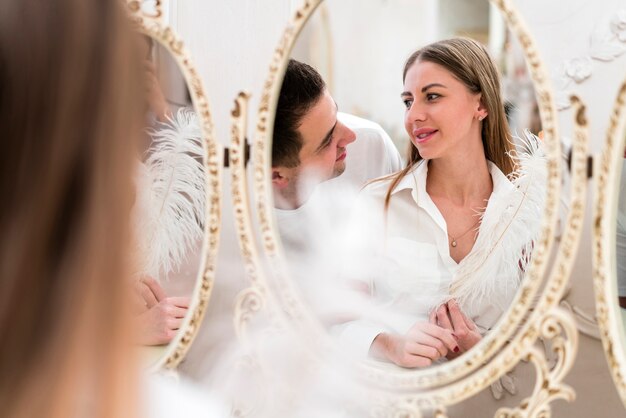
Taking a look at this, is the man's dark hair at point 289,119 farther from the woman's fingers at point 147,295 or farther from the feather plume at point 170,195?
the woman's fingers at point 147,295

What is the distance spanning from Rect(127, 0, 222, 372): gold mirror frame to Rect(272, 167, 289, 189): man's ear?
0.10 meters

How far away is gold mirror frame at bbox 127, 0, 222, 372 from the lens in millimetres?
1132

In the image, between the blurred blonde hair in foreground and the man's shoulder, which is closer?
the blurred blonde hair in foreground

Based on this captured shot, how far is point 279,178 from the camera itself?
3.57 ft

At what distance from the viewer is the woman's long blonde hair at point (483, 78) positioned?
3.03 ft

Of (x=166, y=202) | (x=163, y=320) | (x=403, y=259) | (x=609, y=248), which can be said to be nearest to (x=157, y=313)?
(x=163, y=320)

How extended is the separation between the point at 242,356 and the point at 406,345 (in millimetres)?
266

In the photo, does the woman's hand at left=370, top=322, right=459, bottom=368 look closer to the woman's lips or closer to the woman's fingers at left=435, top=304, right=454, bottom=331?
the woman's fingers at left=435, top=304, right=454, bottom=331

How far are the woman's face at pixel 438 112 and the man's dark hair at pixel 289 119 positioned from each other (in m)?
0.16

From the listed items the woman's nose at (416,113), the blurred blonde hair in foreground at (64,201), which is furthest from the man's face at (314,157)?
the blurred blonde hair in foreground at (64,201)

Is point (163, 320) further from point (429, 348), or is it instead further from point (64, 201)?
point (64, 201)

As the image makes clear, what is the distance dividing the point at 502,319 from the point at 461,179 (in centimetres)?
19

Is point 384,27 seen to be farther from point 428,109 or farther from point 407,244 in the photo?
point 407,244

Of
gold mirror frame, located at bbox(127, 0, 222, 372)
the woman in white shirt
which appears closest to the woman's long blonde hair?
the woman in white shirt
